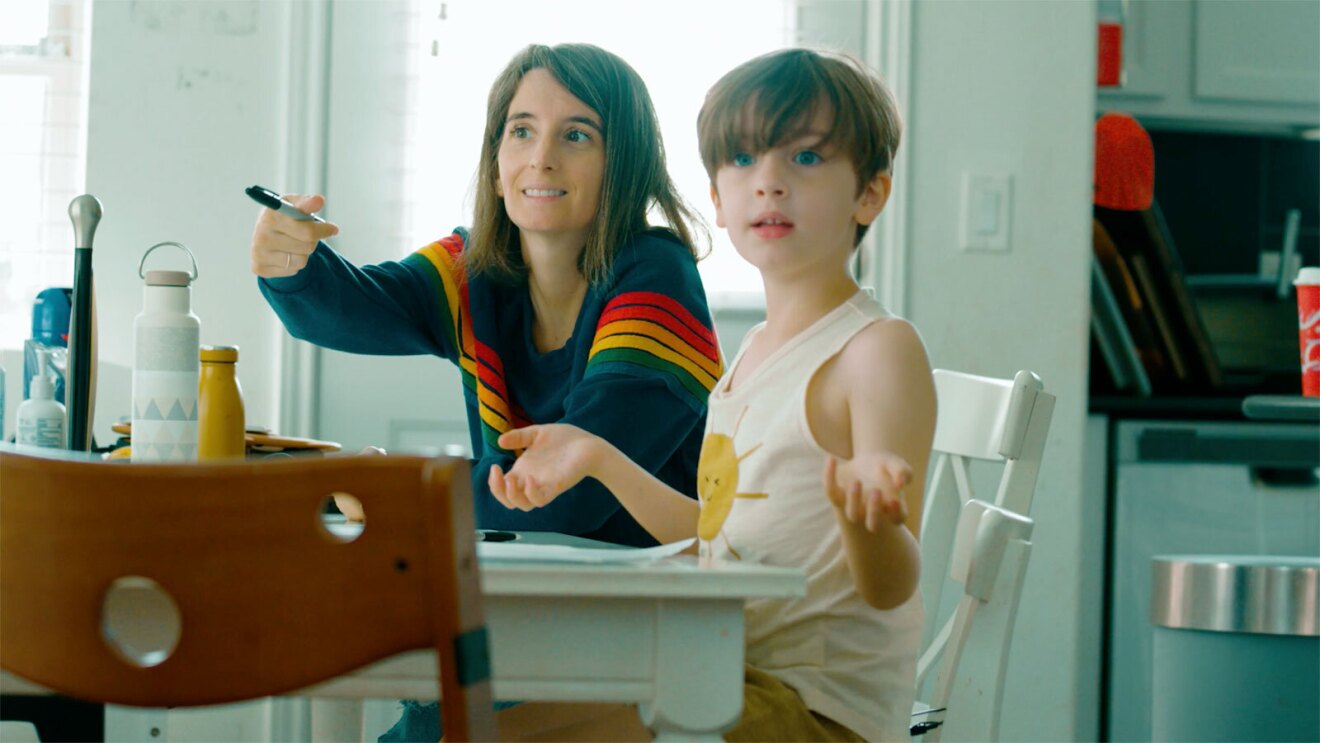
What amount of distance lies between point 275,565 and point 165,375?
0.60 metres

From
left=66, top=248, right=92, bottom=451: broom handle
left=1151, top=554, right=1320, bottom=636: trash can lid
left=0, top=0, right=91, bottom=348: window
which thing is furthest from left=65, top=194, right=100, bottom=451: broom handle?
left=1151, top=554, right=1320, bottom=636: trash can lid

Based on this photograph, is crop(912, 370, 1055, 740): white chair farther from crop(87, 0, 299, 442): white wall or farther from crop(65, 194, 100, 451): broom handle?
crop(87, 0, 299, 442): white wall

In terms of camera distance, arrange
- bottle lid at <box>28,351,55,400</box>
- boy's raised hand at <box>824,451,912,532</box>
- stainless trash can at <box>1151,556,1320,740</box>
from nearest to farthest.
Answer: boy's raised hand at <box>824,451,912,532</box> < bottle lid at <box>28,351,55,400</box> < stainless trash can at <box>1151,556,1320,740</box>

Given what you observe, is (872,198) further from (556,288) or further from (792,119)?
(556,288)

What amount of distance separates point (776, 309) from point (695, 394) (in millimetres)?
324

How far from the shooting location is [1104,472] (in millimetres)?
2461

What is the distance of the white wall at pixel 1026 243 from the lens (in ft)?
7.37

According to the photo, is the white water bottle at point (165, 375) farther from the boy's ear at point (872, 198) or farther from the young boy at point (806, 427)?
the boy's ear at point (872, 198)

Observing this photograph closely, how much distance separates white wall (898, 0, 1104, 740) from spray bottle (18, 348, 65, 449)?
1340 mm

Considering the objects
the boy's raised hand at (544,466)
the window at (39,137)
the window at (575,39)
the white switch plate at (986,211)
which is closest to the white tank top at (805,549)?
the boy's raised hand at (544,466)

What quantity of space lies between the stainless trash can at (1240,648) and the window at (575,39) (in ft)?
2.68

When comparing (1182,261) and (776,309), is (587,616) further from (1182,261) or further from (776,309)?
(1182,261)

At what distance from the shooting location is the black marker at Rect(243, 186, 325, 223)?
1152 millimetres

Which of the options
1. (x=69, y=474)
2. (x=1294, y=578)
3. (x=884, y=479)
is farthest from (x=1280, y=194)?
(x=69, y=474)
